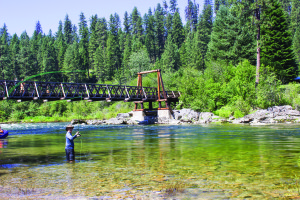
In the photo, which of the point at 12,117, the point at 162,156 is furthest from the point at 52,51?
the point at 162,156

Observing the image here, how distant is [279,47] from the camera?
49.8 meters

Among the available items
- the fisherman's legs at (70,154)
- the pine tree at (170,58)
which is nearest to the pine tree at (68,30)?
the pine tree at (170,58)

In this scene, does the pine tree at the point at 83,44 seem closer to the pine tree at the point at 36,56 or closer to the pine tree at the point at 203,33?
the pine tree at the point at 36,56

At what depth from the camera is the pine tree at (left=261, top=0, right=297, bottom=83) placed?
48906 millimetres

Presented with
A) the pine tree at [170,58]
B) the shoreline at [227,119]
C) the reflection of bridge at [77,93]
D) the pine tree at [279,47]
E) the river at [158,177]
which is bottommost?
the river at [158,177]

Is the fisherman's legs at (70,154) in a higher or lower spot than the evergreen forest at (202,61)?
lower

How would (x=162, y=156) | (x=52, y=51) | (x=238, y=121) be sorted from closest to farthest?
(x=162, y=156) → (x=238, y=121) → (x=52, y=51)

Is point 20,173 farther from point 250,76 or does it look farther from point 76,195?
point 250,76

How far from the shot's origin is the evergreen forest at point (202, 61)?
133 feet

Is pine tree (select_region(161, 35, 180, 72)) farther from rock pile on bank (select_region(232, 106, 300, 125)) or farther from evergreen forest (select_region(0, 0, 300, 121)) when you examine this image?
rock pile on bank (select_region(232, 106, 300, 125))

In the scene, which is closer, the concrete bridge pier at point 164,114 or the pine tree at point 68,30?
the concrete bridge pier at point 164,114

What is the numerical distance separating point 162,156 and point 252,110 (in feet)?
98.1

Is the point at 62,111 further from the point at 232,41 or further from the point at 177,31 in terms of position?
the point at 177,31

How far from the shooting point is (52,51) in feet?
328
